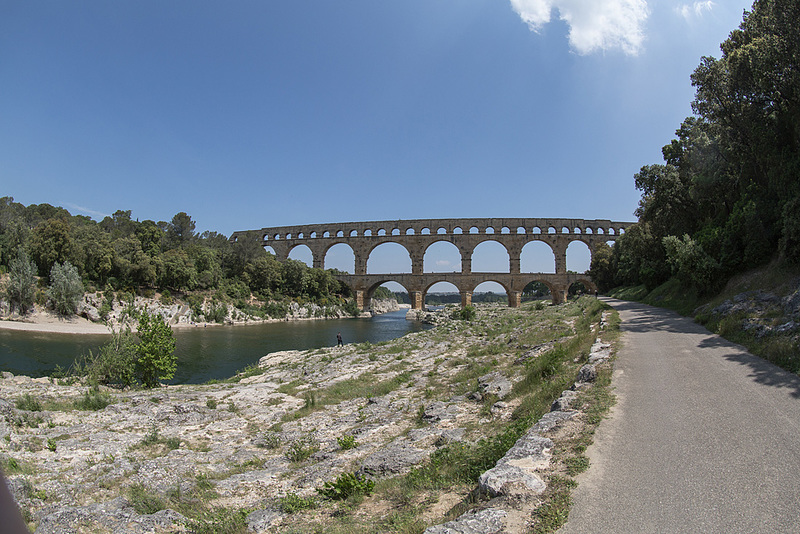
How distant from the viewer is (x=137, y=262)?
122ft

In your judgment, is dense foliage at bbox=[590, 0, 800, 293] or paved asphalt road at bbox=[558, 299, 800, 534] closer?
paved asphalt road at bbox=[558, 299, 800, 534]

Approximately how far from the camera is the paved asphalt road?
3074 mm

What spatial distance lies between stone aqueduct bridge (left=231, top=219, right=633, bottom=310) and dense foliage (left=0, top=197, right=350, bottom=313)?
208 inches

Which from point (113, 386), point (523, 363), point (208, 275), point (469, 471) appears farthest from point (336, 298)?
point (469, 471)

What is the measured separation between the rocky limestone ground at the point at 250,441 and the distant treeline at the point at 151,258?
1027 inches

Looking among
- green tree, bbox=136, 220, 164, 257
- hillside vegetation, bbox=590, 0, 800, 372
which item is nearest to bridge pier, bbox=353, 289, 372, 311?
green tree, bbox=136, 220, 164, 257

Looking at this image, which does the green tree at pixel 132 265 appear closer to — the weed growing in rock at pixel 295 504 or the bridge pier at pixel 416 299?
the bridge pier at pixel 416 299

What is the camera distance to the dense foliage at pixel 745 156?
38.2 feet

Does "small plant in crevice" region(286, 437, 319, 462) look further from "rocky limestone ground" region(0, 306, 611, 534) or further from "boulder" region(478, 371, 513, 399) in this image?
"boulder" region(478, 371, 513, 399)

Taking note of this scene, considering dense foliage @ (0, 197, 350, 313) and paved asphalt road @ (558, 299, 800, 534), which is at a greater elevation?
dense foliage @ (0, 197, 350, 313)

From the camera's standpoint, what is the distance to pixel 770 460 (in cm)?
374

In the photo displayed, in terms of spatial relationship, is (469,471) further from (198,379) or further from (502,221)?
(502,221)

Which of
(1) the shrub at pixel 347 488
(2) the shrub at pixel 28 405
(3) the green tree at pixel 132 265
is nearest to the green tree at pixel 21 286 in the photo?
(3) the green tree at pixel 132 265

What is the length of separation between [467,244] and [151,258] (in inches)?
1260
